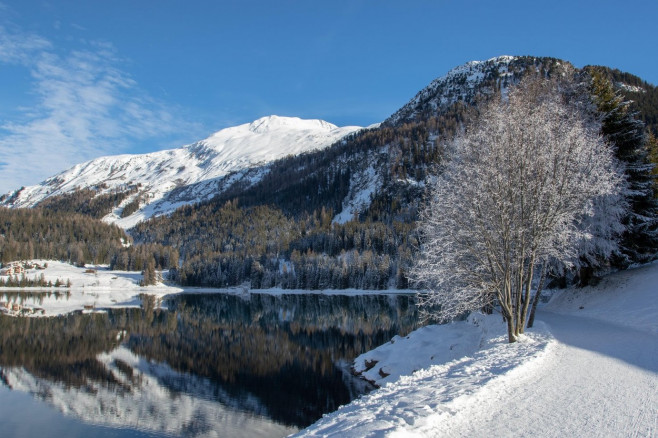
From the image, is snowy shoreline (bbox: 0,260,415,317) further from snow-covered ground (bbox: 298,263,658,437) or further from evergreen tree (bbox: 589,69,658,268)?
snow-covered ground (bbox: 298,263,658,437)

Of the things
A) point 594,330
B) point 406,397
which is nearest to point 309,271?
point 594,330

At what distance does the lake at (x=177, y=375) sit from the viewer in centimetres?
2339

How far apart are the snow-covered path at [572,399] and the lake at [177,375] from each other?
14122 mm

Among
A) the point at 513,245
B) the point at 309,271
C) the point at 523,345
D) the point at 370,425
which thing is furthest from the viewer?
the point at 309,271

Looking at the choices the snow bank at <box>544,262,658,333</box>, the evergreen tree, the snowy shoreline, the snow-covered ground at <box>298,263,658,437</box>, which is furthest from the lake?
the snowy shoreline

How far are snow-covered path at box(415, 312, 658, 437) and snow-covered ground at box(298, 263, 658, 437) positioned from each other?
0.8 inches

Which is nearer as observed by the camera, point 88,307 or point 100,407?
point 100,407

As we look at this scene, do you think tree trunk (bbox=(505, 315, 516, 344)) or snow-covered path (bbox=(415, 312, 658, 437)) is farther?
tree trunk (bbox=(505, 315, 516, 344))

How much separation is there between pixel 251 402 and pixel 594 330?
19028 millimetres

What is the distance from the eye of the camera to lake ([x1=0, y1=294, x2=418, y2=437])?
23391mm

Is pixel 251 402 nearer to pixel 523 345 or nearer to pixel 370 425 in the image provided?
pixel 523 345

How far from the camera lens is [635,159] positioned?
2808 centimetres

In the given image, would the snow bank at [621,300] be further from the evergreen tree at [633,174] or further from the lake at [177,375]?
the lake at [177,375]

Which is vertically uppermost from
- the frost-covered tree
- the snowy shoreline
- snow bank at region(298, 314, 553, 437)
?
the frost-covered tree
